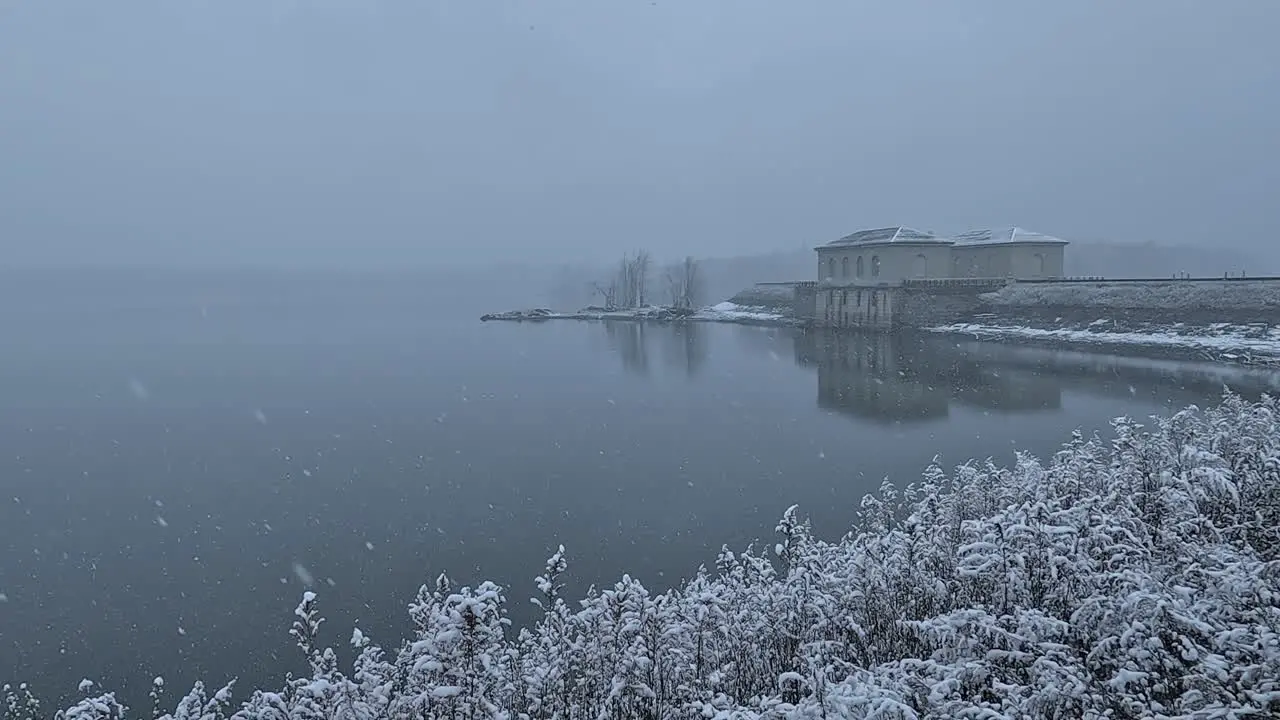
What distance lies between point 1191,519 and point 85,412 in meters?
33.7

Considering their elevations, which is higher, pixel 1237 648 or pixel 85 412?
pixel 1237 648

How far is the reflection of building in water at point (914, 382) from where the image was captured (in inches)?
1038

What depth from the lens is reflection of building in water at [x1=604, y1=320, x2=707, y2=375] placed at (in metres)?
42.4

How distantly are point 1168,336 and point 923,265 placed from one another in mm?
20133

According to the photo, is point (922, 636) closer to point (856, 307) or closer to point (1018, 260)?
point (856, 307)

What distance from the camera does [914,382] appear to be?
105 ft

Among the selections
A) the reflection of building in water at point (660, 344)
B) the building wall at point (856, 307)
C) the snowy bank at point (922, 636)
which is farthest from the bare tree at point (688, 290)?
the snowy bank at point (922, 636)

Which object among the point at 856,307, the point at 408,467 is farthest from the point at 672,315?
the point at 408,467

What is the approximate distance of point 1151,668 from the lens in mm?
4965

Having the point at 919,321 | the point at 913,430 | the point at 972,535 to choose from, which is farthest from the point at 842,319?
the point at 972,535

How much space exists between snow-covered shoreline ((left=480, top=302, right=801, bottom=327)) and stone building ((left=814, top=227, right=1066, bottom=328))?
10.7 meters

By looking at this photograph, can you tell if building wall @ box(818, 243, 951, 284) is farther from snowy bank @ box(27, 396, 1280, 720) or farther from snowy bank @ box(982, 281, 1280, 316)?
snowy bank @ box(27, 396, 1280, 720)

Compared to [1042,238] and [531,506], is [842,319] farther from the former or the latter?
[531,506]

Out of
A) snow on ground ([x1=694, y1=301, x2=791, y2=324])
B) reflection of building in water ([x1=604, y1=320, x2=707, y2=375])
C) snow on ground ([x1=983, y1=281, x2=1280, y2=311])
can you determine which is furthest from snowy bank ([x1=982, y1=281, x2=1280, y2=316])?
reflection of building in water ([x1=604, y1=320, x2=707, y2=375])
